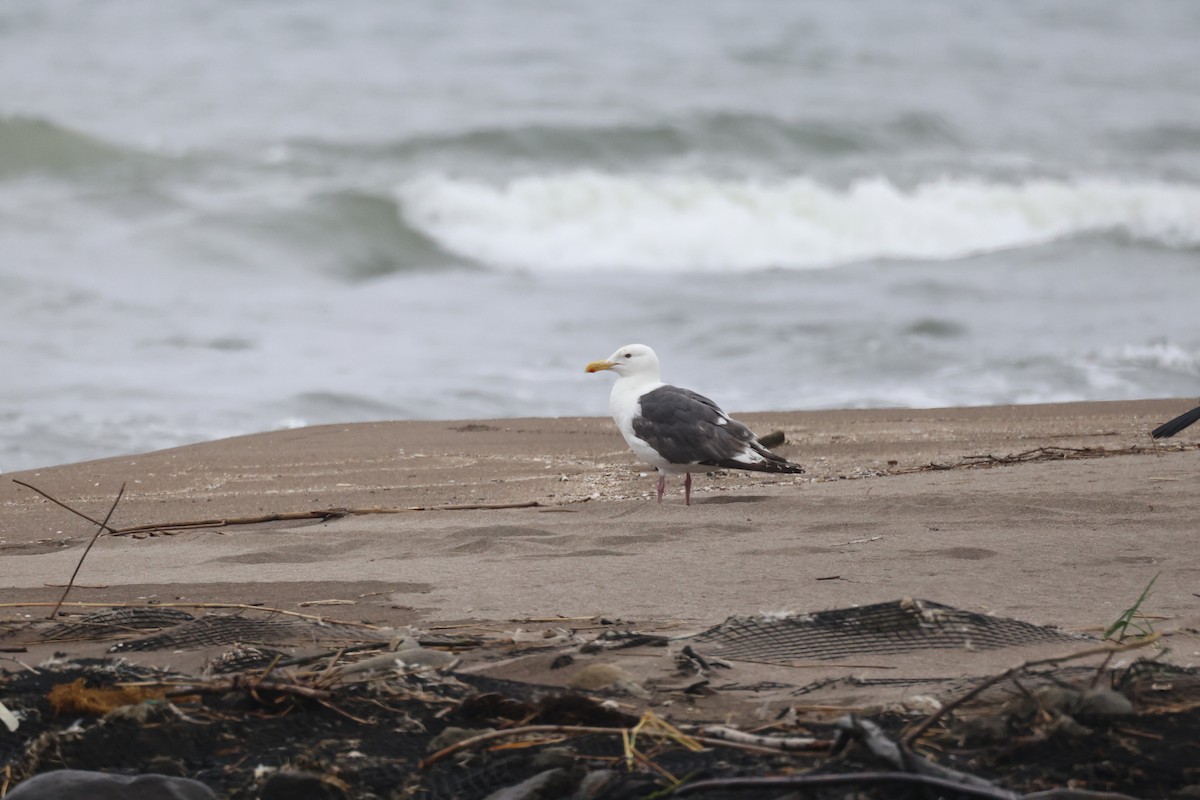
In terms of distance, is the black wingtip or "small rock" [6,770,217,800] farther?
the black wingtip

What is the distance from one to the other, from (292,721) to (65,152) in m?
19.2

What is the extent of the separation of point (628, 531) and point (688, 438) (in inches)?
48.4

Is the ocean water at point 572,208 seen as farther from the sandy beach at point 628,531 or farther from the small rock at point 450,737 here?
the small rock at point 450,737

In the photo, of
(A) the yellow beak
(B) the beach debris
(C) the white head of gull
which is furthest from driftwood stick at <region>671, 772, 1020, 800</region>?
(A) the yellow beak

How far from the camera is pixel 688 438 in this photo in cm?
629

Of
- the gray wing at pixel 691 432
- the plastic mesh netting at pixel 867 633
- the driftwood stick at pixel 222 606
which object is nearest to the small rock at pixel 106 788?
the driftwood stick at pixel 222 606

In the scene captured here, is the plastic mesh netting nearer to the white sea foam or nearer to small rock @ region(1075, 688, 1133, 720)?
small rock @ region(1075, 688, 1133, 720)

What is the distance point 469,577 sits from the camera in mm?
4406

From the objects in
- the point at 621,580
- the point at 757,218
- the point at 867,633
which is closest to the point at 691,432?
the point at 621,580

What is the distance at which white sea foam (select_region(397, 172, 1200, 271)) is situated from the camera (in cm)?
1850

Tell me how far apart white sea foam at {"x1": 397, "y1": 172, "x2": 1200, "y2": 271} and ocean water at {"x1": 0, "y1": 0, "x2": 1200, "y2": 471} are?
7 cm

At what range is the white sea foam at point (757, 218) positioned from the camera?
1850cm

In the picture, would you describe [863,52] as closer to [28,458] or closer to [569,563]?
[28,458]

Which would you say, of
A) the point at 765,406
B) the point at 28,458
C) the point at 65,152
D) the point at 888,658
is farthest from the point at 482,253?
the point at 888,658
